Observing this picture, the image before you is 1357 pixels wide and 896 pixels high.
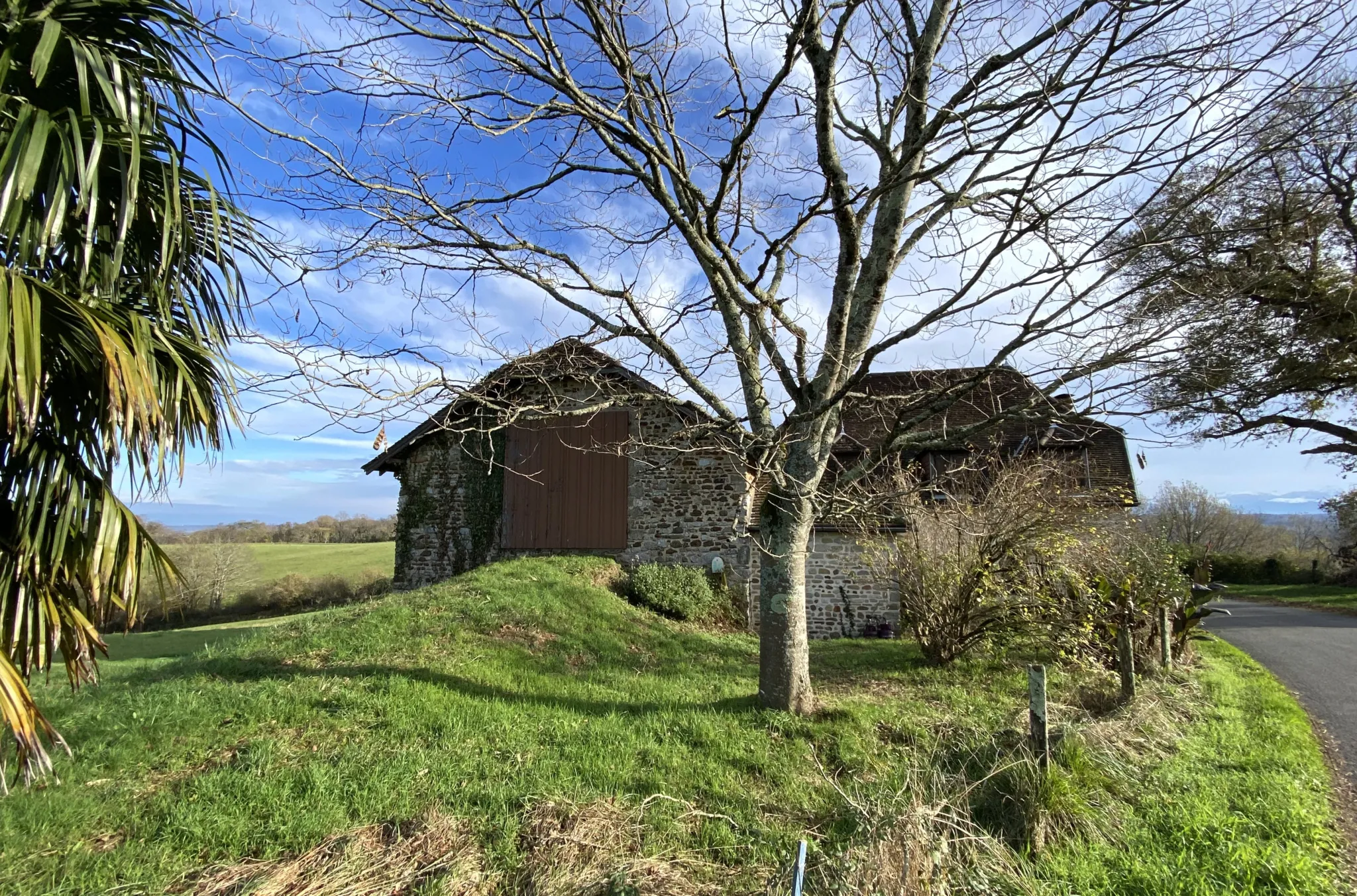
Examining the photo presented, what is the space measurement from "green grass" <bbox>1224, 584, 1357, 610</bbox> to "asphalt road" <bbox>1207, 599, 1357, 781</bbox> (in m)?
1.20

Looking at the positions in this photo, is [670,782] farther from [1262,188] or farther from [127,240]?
[1262,188]

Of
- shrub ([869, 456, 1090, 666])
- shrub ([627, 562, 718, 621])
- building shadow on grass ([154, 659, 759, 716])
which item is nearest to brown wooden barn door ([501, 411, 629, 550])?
shrub ([627, 562, 718, 621])

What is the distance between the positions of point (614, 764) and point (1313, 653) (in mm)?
11420

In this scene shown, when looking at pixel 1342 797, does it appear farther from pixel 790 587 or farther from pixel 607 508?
pixel 607 508

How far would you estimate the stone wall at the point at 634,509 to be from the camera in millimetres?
12625

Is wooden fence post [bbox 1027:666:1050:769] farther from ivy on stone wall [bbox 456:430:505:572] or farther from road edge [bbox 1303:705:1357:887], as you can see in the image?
ivy on stone wall [bbox 456:430:505:572]

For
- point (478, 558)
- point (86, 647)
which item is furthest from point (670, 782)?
point (478, 558)

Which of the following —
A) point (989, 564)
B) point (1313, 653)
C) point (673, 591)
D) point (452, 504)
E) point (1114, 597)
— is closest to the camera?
point (1114, 597)

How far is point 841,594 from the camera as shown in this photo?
13.0 m

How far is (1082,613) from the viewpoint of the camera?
7.30m

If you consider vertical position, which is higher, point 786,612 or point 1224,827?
point 786,612

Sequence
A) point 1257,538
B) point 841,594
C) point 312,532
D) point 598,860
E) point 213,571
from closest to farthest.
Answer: point 598,860 → point 841,594 → point 213,571 → point 1257,538 → point 312,532

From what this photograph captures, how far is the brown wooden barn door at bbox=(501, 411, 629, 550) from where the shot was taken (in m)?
12.9

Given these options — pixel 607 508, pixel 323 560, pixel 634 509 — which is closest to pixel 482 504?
pixel 607 508
